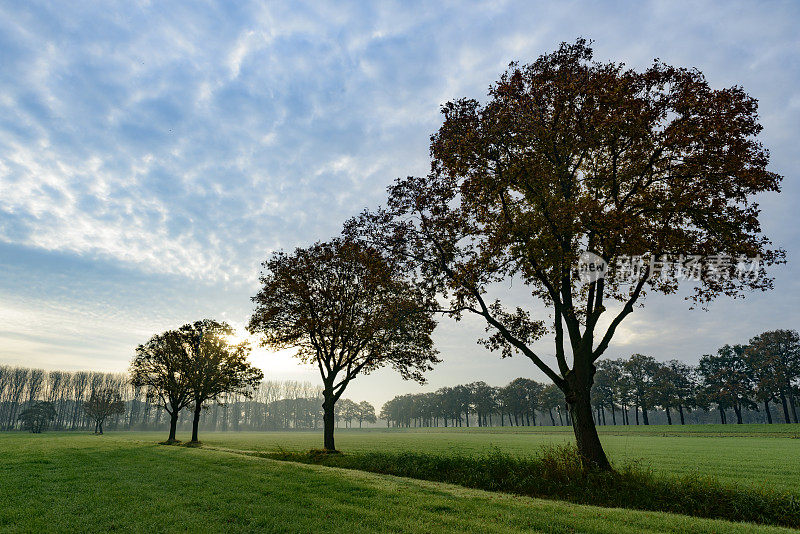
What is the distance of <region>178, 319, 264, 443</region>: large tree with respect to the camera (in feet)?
160

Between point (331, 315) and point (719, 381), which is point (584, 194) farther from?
point (719, 381)

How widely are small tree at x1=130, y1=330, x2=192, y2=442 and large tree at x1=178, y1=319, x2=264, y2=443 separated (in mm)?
747

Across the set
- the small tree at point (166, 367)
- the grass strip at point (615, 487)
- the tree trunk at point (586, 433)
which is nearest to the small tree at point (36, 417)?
the small tree at point (166, 367)

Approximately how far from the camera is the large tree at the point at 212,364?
48625 mm

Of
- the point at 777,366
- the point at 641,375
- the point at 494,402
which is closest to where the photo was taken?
the point at 777,366

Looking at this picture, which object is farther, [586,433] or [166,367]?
[166,367]

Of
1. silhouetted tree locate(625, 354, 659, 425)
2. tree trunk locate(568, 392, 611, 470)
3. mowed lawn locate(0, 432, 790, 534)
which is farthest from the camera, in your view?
silhouetted tree locate(625, 354, 659, 425)

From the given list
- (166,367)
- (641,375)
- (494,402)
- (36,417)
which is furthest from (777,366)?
(36,417)

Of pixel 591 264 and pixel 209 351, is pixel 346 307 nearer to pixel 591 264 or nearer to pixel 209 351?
pixel 591 264

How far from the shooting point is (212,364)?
48906mm

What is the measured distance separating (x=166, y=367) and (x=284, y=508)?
49480 millimetres

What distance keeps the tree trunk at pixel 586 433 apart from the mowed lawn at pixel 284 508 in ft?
12.5

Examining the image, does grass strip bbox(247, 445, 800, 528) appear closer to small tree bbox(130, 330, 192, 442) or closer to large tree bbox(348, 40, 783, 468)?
large tree bbox(348, 40, 783, 468)

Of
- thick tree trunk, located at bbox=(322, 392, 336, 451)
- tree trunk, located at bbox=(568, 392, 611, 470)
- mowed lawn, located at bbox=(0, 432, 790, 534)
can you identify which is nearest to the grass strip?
tree trunk, located at bbox=(568, 392, 611, 470)
